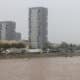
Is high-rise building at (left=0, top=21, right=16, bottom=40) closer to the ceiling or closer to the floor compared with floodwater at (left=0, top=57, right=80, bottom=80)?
closer to the ceiling

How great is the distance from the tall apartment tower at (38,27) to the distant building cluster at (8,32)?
68 centimetres

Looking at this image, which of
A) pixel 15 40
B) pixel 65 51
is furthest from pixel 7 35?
pixel 65 51

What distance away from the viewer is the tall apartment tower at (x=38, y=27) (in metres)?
13.9

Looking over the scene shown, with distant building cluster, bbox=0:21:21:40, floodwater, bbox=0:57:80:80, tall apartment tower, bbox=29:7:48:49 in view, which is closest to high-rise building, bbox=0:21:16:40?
distant building cluster, bbox=0:21:21:40

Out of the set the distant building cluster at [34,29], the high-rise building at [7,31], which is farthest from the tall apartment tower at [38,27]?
the high-rise building at [7,31]

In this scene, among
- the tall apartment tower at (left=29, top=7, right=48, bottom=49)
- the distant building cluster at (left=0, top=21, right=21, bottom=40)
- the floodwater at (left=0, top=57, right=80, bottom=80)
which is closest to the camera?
the floodwater at (left=0, top=57, right=80, bottom=80)

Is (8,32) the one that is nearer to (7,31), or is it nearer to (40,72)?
(7,31)

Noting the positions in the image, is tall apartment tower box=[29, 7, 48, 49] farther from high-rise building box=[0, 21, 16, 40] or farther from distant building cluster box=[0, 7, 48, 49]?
high-rise building box=[0, 21, 16, 40]

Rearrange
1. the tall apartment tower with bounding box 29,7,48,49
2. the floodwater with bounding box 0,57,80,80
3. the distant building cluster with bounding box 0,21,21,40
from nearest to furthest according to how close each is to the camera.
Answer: the floodwater with bounding box 0,57,80,80 → the tall apartment tower with bounding box 29,7,48,49 → the distant building cluster with bounding box 0,21,21,40

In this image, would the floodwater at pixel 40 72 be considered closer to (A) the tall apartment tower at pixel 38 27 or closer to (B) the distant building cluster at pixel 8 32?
(A) the tall apartment tower at pixel 38 27

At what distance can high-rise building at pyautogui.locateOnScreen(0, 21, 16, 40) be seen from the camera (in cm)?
1433

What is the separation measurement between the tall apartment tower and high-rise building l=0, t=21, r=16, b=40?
2.76ft

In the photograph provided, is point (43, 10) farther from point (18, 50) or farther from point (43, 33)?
point (18, 50)

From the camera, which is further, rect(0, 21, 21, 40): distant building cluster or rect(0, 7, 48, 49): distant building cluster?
rect(0, 21, 21, 40): distant building cluster
